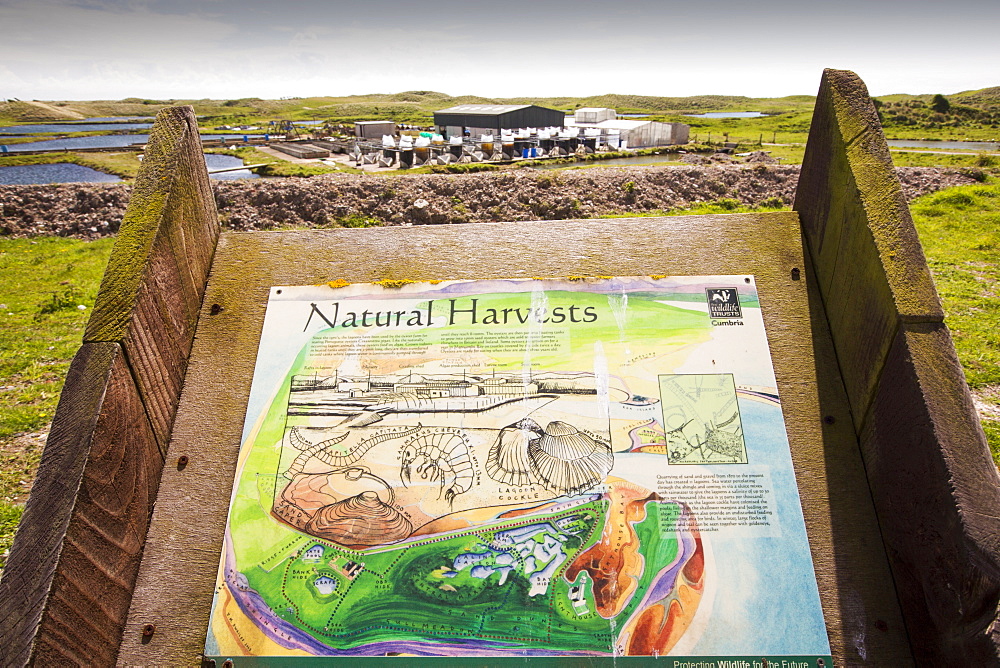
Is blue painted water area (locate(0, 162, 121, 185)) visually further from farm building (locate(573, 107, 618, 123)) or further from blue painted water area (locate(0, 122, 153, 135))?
farm building (locate(573, 107, 618, 123))

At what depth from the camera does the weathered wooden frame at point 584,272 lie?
2221 millimetres

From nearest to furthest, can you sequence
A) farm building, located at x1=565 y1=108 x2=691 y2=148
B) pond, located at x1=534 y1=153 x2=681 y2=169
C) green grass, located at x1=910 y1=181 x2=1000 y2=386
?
green grass, located at x1=910 y1=181 x2=1000 y2=386, pond, located at x1=534 y1=153 x2=681 y2=169, farm building, located at x1=565 y1=108 x2=691 y2=148

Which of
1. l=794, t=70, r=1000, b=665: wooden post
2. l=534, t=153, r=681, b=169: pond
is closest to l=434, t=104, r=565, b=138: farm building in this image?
l=534, t=153, r=681, b=169: pond

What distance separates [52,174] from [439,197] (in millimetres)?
28328

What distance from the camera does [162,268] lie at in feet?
9.95

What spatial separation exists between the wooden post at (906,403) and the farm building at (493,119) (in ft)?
142

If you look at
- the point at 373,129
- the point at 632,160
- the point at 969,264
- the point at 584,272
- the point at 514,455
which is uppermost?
the point at 373,129

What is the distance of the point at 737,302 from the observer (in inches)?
123

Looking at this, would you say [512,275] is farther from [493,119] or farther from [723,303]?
[493,119]

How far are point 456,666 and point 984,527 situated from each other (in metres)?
2.18

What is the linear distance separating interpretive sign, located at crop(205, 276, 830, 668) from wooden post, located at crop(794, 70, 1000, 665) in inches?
16.4

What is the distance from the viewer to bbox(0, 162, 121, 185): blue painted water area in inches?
963

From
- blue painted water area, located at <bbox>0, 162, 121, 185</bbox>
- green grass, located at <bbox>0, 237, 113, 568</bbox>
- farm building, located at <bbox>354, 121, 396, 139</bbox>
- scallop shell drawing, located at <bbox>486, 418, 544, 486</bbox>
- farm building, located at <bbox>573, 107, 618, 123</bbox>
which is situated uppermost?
farm building, located at <bbox>573, 107, 618, 123</bbox>

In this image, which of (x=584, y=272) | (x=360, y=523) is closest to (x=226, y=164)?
(x=584, y=272)
